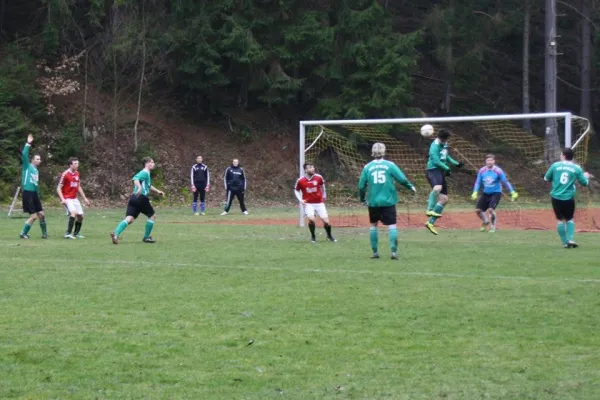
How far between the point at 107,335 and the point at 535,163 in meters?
28.2

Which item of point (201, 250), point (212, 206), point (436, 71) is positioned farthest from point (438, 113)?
point (201, 250)

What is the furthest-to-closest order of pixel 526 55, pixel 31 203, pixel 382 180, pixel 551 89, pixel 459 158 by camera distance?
pixel 526 55, pixel 459 158, pixel 551 89, pixel 31 203, pixel 382 180

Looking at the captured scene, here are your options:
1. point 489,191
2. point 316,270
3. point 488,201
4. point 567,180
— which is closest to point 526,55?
point 488,201

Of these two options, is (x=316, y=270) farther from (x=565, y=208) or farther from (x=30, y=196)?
(x=30, y=196)

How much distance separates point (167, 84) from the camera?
1764 inches

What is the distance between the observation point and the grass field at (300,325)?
680 centimetres

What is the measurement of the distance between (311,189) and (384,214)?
15.6 feet

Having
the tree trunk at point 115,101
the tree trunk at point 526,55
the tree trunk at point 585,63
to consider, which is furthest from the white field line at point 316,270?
the tree trunk at point 585,63

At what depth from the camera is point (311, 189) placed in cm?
1967

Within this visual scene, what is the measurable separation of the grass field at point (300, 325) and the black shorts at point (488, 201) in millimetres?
6132

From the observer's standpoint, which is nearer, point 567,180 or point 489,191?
point 567,180

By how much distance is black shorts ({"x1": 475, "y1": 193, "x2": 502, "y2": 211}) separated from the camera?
22203 mm

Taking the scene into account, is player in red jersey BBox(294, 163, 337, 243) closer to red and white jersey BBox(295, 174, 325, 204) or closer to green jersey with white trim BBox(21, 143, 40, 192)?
red and white jersey BBox(295, 174, 325, 204)

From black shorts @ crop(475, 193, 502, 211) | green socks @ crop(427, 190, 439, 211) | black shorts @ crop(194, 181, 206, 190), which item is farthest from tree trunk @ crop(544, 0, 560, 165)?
green socks @ crop(427, 190, 439, 211)
